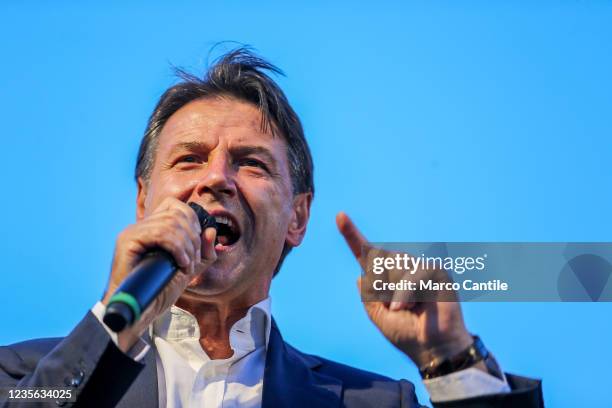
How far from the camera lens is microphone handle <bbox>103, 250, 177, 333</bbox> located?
1.69 m

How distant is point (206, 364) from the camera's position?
2.81 meters

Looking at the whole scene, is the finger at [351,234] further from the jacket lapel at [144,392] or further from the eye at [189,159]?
the eye at [189,159]

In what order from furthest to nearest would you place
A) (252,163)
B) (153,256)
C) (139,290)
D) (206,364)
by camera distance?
1. (252,163)
2. (206,364)
3. (153,256)
4. (139,290)

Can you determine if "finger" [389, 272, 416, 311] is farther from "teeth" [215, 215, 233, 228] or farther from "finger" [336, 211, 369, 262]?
"teeth" [215, 215, 233, 228]

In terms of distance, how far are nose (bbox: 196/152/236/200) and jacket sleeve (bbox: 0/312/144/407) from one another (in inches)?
31.1

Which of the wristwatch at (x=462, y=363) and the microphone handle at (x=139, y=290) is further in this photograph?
the wristwatch at (x=462, y=363)

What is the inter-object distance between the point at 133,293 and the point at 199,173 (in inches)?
53.0

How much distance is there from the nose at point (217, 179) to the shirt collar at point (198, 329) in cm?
46

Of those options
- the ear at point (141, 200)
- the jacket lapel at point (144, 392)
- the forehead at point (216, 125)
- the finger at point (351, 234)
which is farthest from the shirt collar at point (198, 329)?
the finger at point (351, 234)

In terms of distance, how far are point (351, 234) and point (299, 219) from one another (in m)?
1.36

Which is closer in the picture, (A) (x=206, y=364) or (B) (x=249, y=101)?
(A) (x=206, y=364)

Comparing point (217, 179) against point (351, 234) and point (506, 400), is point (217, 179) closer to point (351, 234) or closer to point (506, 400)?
point (351, 234)

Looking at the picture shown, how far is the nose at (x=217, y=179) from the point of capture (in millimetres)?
2941

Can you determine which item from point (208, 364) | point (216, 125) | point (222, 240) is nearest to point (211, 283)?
point (222, 240)
